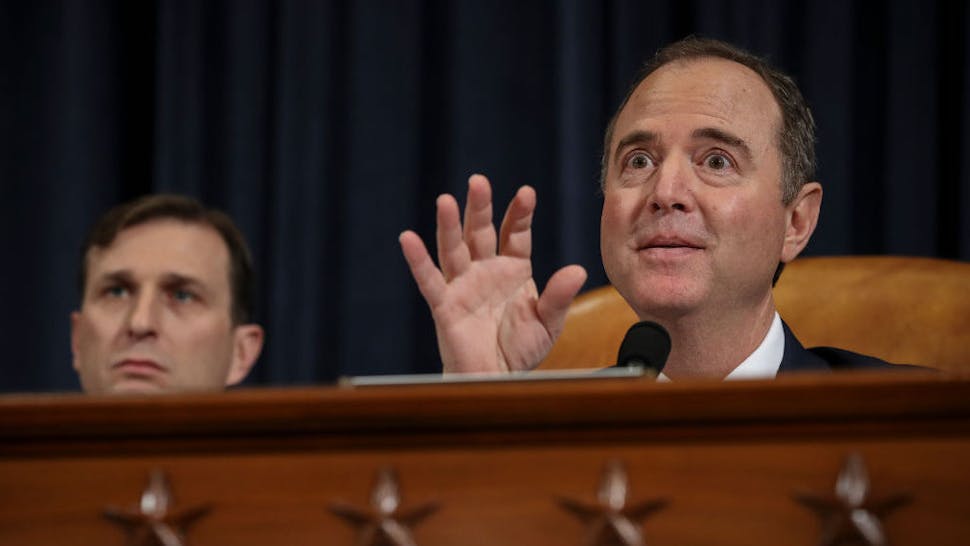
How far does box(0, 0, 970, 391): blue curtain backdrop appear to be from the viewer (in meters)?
2.03

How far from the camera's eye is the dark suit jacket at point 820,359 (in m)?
1.43

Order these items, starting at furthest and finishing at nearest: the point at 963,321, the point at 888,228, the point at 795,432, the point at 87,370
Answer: the point at 888,228 → the point at 87,370 → the point at 963,321 → the point at 795,432

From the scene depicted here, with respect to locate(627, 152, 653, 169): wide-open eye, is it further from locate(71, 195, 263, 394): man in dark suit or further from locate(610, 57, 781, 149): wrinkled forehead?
locate(71, 195, 263, 394): man in dark suit

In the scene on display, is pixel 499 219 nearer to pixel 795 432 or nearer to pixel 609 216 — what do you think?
pixel 609 216

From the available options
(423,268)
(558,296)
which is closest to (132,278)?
(423,268)

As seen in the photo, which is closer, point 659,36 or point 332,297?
point 659,36

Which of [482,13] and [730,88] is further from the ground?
[482,13]

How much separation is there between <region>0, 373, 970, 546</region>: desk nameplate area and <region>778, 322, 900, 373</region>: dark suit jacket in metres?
0.79

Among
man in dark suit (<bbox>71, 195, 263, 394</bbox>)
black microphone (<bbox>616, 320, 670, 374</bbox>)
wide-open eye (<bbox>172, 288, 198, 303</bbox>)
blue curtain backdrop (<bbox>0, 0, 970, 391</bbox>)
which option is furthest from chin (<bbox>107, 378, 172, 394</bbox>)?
black microphone (<bbox>616, 320, 670, 374</bbox>)

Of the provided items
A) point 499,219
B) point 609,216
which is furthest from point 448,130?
point 609,216

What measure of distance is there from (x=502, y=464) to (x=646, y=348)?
0.99 ft

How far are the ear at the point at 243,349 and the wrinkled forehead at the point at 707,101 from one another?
0.67m

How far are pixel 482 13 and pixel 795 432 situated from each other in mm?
1702

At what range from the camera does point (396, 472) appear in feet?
2.24
